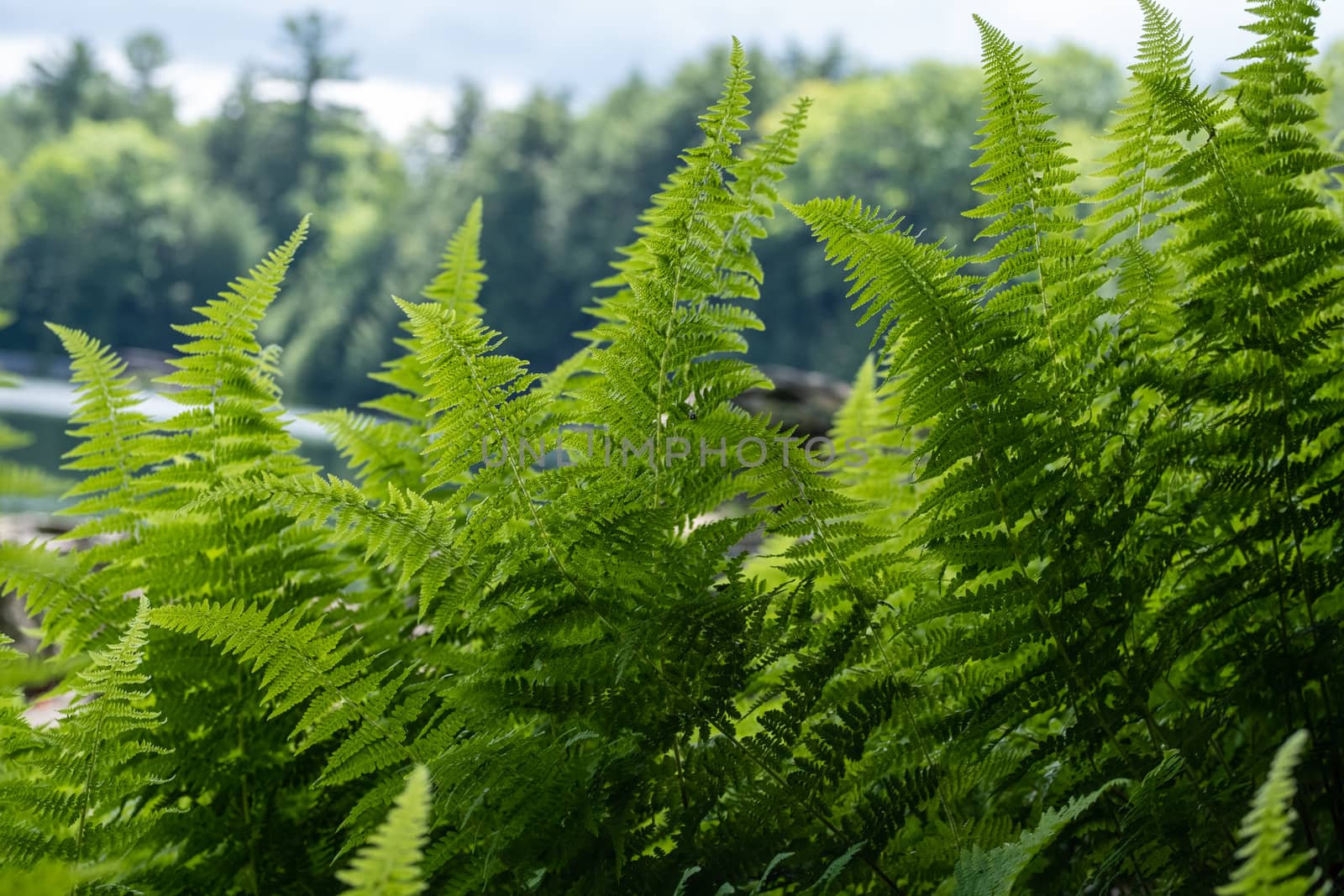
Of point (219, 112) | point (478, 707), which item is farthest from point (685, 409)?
point (219, 112)

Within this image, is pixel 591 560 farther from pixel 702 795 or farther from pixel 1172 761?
pixel 1172 761

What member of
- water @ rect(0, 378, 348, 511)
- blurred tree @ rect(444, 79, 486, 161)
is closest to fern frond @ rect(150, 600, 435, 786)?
water @ rect(0, 378, 348, 511)

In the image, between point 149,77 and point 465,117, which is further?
point 149,77

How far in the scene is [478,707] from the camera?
0.78 meters

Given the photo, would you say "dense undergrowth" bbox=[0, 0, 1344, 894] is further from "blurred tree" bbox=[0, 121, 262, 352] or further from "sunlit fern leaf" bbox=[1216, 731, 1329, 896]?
"blurred tree" bbox=[0, 121, 262, 352]

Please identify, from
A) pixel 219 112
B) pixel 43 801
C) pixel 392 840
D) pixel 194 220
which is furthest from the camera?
pixel 219 112

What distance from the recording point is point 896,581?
88 cm

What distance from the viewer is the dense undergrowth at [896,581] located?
0.77 meters

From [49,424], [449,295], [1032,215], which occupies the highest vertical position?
[1032,215]

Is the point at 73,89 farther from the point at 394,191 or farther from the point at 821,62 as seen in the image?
the point at 821,62

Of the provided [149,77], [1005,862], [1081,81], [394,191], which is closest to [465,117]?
[394,191]

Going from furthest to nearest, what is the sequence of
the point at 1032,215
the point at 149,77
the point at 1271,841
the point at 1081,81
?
the point at 149,77
the point at 1081,81
the point at 1032,215
the point at 1271,841

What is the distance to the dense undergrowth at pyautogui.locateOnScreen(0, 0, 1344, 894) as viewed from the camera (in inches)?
30.3

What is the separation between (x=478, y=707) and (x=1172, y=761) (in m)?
0.46
